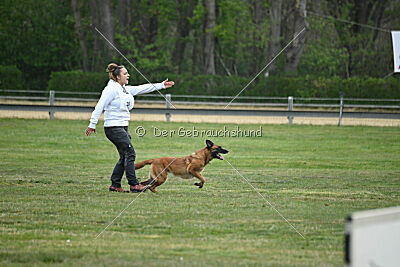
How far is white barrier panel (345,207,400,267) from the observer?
3.17 meters

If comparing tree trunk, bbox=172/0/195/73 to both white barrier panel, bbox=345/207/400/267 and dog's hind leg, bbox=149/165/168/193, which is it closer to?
dog's hind leg, bbox=149/165/168/193

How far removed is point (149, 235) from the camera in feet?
21.9

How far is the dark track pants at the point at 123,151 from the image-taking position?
929 centimetres

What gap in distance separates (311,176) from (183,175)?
348 centimetres

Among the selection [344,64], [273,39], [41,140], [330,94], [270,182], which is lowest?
[270,182]

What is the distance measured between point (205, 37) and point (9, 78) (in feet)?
46.8

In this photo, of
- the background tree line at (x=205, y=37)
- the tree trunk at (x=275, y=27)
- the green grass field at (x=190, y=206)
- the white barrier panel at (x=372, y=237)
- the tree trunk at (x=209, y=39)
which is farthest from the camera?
the tree trunk at (x=275, y=27)

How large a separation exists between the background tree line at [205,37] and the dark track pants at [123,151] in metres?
26.4

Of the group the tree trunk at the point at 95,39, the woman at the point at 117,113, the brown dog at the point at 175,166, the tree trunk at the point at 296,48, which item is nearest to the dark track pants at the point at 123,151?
the woman at the point at 117,113

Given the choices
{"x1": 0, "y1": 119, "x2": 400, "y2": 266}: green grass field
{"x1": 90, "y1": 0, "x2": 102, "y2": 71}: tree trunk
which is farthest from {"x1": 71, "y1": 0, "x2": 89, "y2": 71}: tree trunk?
{"x1": 0, "y1": 119, "x2": 400, "y2": 266}: green grass field

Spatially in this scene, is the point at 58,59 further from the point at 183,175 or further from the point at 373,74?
the point at 183,175

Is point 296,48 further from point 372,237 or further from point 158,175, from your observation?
point 372,237

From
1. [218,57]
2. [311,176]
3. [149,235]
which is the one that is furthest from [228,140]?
[218,57]

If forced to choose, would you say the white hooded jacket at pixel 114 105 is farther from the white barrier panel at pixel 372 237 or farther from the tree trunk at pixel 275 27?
the tree trunk at pixel 275 27
